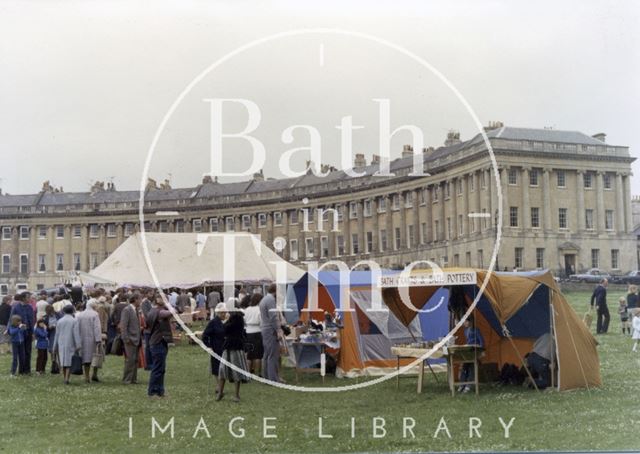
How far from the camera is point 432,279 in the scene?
1404 centimetres

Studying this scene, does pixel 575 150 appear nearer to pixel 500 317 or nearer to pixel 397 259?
pixel 397 259

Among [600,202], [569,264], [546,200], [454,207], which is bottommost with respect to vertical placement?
[569,264]

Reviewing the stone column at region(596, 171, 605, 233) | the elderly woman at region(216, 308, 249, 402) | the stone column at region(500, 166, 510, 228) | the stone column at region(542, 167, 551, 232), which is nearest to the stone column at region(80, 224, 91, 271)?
the stone column at region(500, 166, 510, 228)

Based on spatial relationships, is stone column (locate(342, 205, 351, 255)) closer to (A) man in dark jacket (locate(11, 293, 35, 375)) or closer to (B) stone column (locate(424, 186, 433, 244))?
(B) stone column (locate(424, 186, 433, 244))

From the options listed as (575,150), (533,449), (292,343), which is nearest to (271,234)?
(575,150)

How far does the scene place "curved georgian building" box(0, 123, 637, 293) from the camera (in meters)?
49.2

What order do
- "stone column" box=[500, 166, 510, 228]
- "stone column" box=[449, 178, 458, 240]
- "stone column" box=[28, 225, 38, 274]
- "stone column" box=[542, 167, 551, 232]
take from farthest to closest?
"stone column" box=[28, 225, 38, 274] < "stone column" box=[449, 178, 458, 240] < "stone column" box=[500, 166, 510, 228] < "stone column" box=[542, 167, 551, 232]

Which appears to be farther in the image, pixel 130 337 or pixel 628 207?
pixel 628 207

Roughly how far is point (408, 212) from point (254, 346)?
1973 inches

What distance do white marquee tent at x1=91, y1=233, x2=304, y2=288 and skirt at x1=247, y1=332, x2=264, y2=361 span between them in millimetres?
10475

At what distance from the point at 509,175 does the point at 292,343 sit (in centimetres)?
4064

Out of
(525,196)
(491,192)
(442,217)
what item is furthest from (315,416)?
(442,217)

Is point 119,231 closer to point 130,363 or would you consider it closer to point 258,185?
point 258,185

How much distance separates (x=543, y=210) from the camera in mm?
56969
